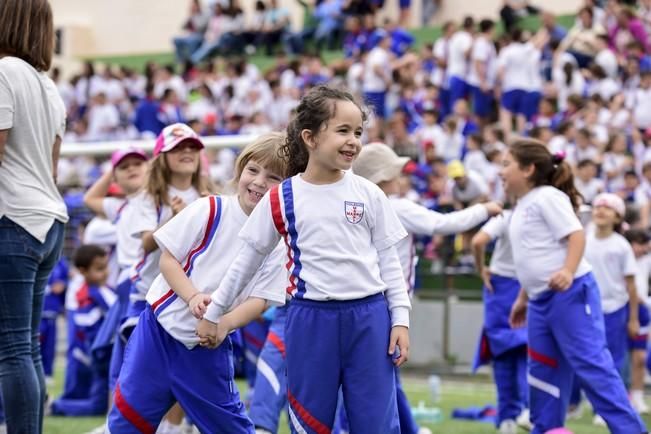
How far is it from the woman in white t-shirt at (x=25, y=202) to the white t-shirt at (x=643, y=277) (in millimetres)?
5428

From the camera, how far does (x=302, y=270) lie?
5.07 metres

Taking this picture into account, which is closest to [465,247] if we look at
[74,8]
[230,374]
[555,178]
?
[555,178]

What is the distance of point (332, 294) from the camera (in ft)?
16.4

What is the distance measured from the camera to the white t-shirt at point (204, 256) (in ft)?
17.7

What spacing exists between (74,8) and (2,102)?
2941cm

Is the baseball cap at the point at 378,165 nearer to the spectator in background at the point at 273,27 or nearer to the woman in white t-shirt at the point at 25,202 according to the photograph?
the woman in white t-shirt at the point at 25,202

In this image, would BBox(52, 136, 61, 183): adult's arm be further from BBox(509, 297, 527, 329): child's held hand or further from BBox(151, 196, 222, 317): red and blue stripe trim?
BBox(509, 297, 527, 329): child's held hand

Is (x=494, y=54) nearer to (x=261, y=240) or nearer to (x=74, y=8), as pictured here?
(x=261, y=240)

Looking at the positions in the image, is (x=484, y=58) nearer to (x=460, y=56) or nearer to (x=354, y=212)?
(x=460, y=56)

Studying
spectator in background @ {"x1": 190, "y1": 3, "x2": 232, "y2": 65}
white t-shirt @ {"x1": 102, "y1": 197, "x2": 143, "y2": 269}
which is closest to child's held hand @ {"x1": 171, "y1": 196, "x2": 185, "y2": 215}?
white t-shirt @ {"x1": 102, "y1": 197, "x2": 143, "y2": 269}

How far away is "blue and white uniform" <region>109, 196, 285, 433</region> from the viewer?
5.36 m

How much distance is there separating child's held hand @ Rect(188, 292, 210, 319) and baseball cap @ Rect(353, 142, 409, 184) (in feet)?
7.65

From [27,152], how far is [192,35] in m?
23.4

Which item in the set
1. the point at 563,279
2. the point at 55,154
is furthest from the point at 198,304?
the point at 563,279
